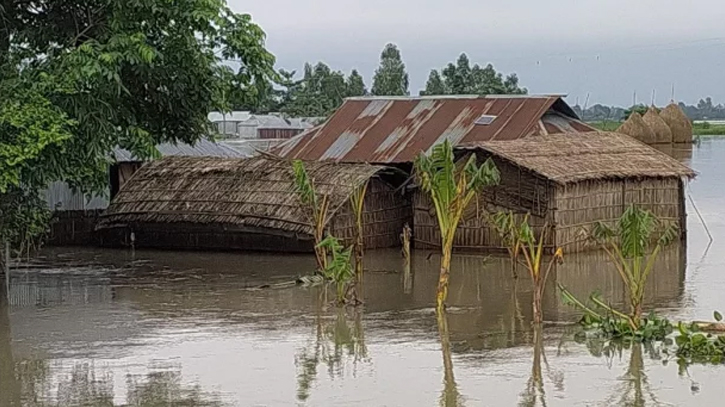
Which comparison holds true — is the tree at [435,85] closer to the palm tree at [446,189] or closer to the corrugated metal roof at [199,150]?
the corrugated metal roof at [199,150]

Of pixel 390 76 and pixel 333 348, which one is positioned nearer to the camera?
pixel 333 348

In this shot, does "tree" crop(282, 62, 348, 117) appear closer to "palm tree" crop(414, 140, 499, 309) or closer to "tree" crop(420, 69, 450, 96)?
"tree" crop(420, 69, 450, 96)

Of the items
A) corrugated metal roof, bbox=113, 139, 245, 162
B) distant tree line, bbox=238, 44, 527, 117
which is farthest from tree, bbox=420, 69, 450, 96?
corrugated metal roof, bbox=113, 139, 245, 162

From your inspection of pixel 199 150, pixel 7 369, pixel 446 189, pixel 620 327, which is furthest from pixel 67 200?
pixel 620 327

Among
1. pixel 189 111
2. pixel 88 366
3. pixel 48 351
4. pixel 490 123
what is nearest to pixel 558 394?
pixel 88 366

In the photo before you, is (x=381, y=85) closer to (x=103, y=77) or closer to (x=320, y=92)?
(x=320, y=92)

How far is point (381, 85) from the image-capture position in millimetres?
53969

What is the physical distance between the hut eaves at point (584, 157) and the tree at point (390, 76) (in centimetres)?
2902

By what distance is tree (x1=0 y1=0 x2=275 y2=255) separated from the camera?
14602mm

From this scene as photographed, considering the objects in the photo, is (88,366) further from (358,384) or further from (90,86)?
(90,86)

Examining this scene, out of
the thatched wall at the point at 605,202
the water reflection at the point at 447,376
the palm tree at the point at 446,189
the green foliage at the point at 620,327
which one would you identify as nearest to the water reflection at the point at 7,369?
the water reflection at the point at 447,376

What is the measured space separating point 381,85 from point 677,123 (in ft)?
49.2

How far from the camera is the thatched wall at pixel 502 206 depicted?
2061 centimetres

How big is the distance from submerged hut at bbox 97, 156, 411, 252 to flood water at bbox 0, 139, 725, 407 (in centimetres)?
94
